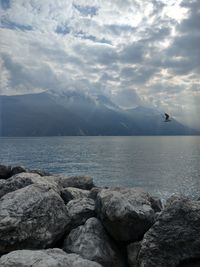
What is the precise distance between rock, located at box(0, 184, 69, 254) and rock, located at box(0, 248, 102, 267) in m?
2.13

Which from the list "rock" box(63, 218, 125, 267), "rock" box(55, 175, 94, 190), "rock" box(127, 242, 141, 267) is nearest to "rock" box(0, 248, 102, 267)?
"rock" box(63, 218, 125, 267)

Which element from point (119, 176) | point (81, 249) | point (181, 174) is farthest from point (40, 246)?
point (181, 174)

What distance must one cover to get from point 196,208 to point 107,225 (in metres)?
3.47

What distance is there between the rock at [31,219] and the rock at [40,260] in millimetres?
2133

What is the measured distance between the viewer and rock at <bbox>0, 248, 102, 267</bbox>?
27.2ft

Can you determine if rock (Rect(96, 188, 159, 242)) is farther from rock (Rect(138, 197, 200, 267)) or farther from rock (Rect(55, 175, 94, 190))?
rock (Rect(55, 175, 94, 190))

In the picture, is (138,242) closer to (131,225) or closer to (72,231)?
(131,225)

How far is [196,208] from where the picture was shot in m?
10.4

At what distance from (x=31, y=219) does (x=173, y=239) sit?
190 inches

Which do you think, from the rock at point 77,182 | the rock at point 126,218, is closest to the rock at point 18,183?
the rock at point 126,218

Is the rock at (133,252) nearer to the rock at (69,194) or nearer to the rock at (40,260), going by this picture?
the rock at (40,260)

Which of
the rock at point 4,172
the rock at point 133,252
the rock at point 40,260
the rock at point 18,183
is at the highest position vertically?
the rock at point 18,183

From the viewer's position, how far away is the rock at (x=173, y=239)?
9781mm

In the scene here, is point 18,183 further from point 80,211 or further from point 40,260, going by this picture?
point 40,260
